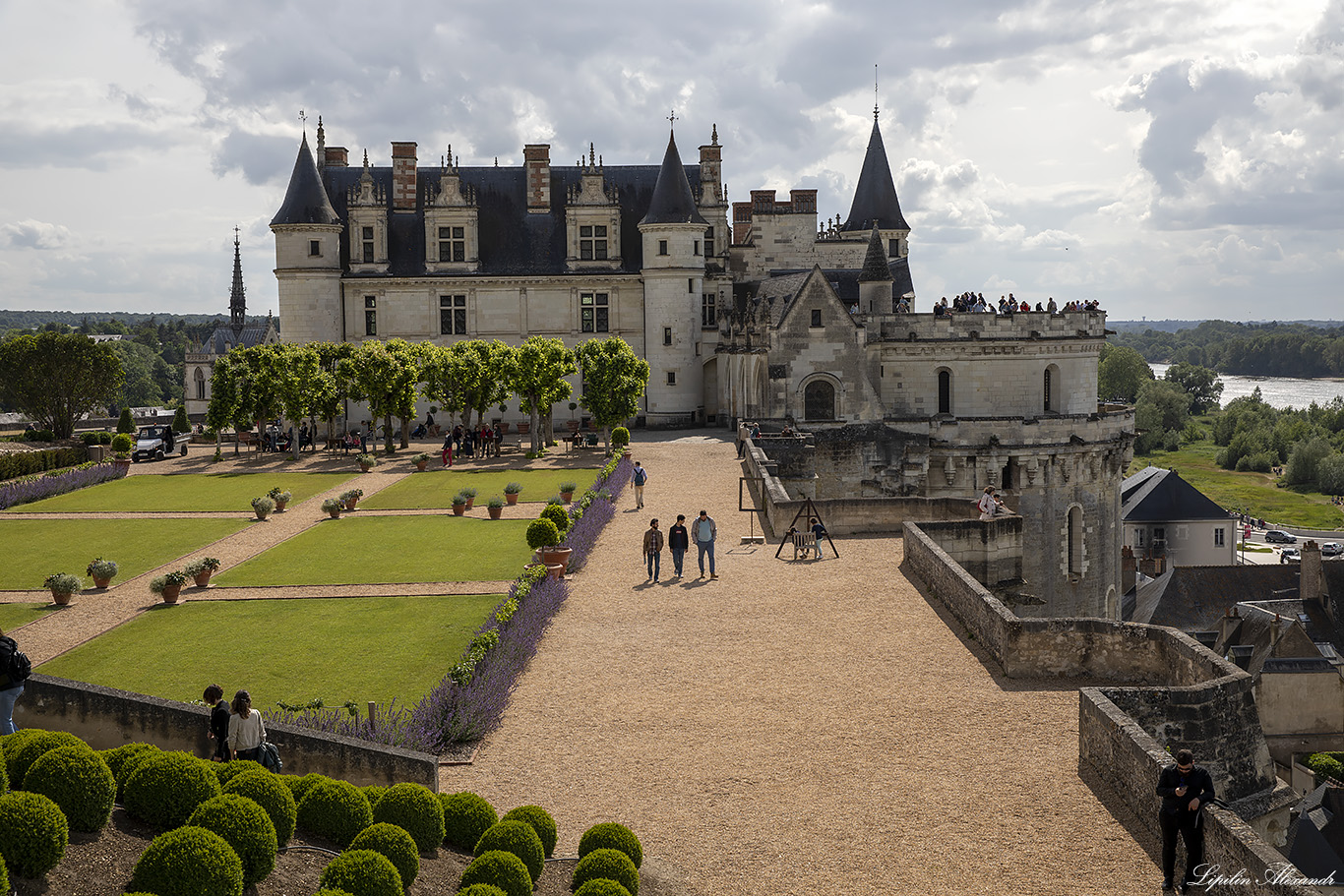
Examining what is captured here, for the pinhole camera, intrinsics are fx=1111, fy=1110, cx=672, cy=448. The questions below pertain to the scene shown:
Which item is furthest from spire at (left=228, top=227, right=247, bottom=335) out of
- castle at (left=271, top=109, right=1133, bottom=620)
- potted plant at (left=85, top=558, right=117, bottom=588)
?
potted plant at (left=85, top=558, right=117, bottom=588)

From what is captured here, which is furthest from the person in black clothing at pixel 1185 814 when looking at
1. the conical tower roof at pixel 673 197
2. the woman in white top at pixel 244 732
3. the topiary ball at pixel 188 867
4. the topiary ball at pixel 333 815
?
the conical tower roof at pixel 673 197

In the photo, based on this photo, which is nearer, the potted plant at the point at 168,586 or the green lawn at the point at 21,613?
the green lawn at the point at 21,613

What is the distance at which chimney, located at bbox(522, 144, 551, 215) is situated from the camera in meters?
59.2

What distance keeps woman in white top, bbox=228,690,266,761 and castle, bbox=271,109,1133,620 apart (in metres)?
32.1

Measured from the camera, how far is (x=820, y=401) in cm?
4450

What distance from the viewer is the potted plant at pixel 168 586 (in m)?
22.0

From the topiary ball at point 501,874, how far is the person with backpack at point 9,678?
520cm

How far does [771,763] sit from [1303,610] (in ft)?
122

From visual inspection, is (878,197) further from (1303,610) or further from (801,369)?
(1303,610)

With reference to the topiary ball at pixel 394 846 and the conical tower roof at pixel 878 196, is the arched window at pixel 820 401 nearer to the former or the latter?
the conical tower roof at pixel 878 196

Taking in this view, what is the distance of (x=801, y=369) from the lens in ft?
145

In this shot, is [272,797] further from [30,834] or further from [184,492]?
[184,492]

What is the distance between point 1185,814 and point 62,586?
20.6 metres

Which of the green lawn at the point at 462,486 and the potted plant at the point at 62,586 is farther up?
the green lawn at the point at 462,486
